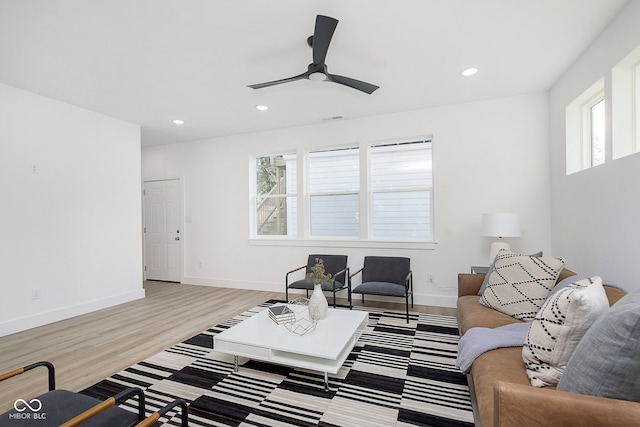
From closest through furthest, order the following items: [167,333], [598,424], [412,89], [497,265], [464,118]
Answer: [598,424]
[497,265]
[167,333]
[412,89]
[464,118]

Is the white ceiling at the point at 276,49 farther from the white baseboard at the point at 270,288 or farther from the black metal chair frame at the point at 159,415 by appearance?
the white baseboard at the point at 270,288

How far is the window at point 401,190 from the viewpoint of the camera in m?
4.37

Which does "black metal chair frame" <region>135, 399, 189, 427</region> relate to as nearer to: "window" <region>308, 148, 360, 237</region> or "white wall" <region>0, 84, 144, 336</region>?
"white wall" <region>0, 84, 144, 336</region>

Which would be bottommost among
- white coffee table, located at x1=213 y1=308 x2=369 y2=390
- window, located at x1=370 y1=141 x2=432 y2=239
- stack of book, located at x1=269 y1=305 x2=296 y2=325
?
white coffee table, located at x1=213 y1=308 x2=369 y2=390

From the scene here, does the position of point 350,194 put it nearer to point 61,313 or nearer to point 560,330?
point 560,330

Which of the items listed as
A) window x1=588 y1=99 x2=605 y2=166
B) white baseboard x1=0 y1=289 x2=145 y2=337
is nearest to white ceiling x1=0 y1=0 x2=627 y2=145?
window x1=588 y1=99 x2=605 y2=166

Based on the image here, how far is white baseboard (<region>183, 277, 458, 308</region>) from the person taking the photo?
13.6 feet

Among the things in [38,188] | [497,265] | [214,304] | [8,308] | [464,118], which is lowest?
[214,304]

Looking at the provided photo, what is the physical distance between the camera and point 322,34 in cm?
212

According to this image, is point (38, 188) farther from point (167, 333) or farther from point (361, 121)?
point (361, 121)

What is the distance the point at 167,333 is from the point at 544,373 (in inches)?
130

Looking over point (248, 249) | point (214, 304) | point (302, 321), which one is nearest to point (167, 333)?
point (214, 304)

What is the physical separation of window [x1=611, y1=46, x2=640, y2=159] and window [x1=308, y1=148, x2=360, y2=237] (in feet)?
9.44

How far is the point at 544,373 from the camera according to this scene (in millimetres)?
1384
